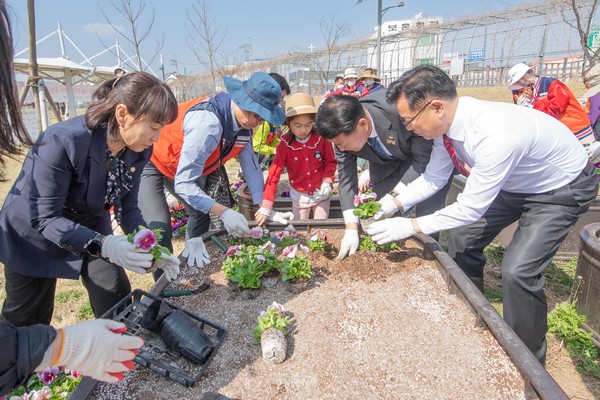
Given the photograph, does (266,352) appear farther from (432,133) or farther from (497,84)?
(497,84)

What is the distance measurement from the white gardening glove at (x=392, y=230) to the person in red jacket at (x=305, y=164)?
44.9 inches

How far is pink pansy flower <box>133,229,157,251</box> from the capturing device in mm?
1790

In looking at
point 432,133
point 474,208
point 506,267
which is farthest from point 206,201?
Result: point 506,267

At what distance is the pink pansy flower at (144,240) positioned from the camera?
179 cm

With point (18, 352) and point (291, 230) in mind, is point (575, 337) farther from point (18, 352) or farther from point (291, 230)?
point (18, 352)

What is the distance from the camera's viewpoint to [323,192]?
362 centimetres

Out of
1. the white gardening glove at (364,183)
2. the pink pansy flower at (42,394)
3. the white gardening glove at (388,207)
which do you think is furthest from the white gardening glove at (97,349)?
the white gardening glove at (364,183)

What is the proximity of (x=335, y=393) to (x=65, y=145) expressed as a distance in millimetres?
1535

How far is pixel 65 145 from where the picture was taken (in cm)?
171

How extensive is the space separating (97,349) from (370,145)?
2234 millimetres

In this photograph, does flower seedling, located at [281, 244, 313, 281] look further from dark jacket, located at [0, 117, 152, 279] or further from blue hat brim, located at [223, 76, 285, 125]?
dark jacket, located at [0, 117, 152, 279]

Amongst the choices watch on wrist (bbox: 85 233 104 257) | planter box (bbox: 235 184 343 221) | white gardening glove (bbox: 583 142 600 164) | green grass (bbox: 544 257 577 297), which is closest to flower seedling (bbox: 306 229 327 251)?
watch on wrist (bbox: 85 233 104 257)

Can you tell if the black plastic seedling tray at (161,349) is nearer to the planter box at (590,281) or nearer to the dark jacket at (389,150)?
the dark jacket at (389,150)

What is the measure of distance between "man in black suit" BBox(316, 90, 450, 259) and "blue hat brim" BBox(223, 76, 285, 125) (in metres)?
0.30
